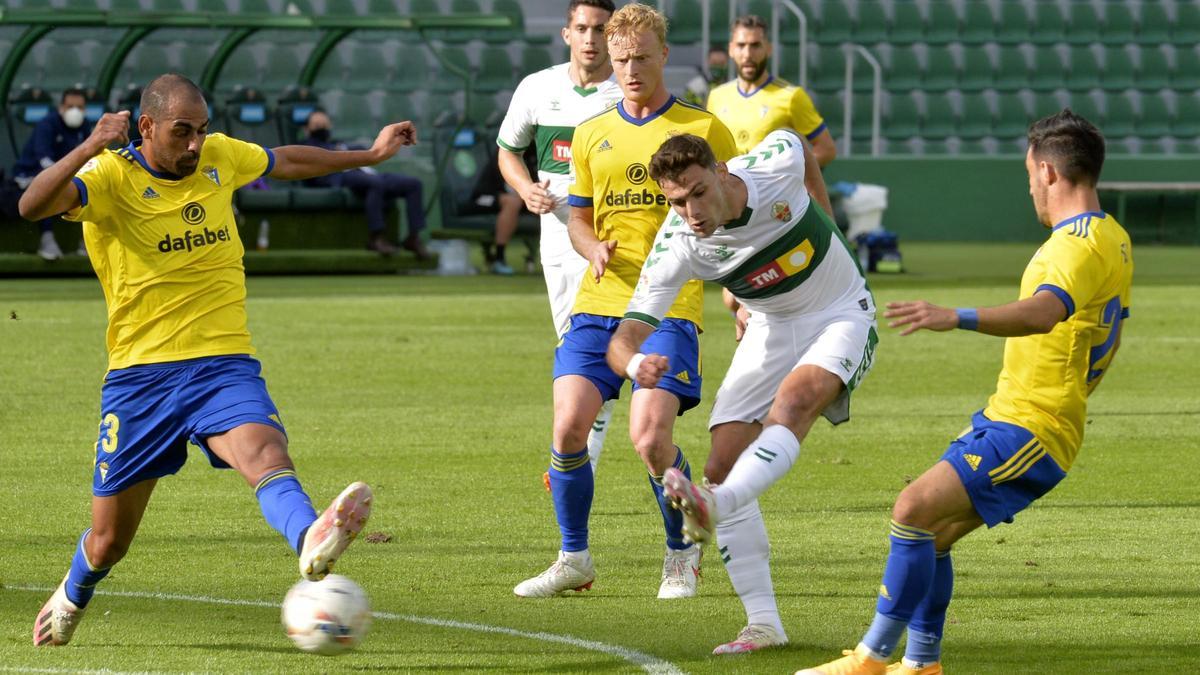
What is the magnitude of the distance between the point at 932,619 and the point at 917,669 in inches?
5.9

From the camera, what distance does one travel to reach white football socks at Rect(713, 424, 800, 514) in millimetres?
5055

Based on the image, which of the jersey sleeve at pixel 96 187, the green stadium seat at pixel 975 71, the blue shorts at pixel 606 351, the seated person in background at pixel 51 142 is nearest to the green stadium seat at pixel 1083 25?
the green stadium seat at pixel 975 71

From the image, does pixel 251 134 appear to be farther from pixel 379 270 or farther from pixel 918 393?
pixel 918 393

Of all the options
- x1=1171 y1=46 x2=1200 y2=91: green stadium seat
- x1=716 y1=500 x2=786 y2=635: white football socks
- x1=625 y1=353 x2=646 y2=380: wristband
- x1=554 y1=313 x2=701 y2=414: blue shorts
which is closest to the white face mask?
x1=554 y1=313 x2=701 y2=414: blue shorts

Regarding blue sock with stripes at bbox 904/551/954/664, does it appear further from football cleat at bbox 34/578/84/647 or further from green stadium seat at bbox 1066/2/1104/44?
green stadium seat at bbox 1066/2/1104/44

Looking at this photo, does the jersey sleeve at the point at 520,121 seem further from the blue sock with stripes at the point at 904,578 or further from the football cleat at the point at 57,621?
the blue sock with stripes at the point at 904,578

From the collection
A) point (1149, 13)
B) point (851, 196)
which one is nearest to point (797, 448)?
point (851, 196)

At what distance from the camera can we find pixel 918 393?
40.2 ft

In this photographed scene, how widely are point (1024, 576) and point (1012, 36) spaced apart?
2550 cm

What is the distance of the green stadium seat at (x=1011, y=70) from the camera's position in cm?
3067

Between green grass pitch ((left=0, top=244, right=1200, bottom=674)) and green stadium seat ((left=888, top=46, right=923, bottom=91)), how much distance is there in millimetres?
15945

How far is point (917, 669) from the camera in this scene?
16.9ft

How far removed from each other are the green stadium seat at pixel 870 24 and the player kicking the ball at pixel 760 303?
2501 cm

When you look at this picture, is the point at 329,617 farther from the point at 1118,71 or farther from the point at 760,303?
the point at 1118,71
